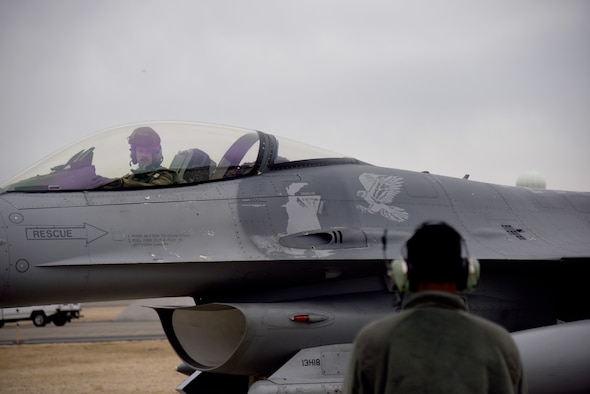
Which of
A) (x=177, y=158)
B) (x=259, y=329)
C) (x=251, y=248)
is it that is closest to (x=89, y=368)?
(x=177, y=158)

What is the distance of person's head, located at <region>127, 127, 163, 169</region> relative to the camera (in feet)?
25.5

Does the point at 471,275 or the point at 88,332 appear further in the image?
the point at 88,332

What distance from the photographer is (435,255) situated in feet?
9.16

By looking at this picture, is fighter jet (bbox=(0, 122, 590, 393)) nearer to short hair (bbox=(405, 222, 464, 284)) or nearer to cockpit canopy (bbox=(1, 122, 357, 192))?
cockpit canopy (bbox=(1, 122, 357, 192))

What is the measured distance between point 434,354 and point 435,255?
0.38 m

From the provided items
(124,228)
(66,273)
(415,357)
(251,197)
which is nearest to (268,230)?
(251,197)

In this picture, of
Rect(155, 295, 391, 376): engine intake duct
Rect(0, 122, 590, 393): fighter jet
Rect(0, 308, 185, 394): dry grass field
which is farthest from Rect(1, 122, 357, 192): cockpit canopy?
Rect(0, 308, 185, 394): dry grass field

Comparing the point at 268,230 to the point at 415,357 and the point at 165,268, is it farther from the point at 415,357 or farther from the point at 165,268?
the point at 415,357

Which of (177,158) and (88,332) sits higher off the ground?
(177,158)

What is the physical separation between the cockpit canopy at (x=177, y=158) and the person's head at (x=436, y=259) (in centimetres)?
522

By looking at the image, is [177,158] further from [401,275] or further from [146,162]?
[401,275]

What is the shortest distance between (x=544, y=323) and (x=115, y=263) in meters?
4.83

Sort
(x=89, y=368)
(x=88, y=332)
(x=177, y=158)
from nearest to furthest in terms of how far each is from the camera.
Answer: (x=177, y=158) < (x=89, y=368) < (x=88, y=332)

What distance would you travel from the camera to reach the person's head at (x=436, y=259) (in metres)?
2.77
